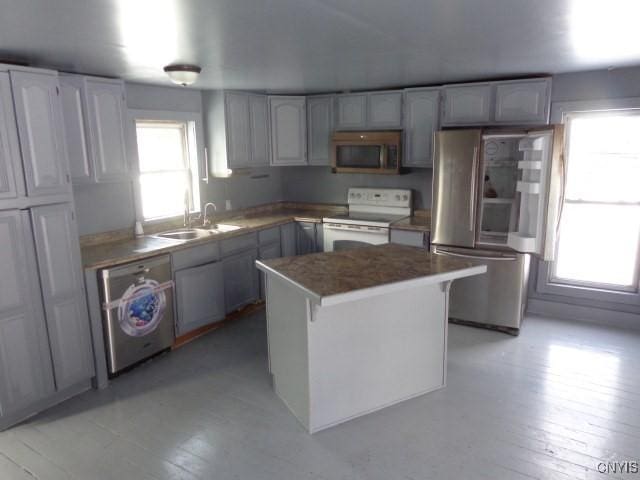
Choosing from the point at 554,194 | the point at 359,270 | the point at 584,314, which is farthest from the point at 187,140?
the point at 584,314

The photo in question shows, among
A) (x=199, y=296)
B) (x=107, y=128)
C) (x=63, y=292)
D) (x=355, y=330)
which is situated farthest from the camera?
(x=199, y=296)

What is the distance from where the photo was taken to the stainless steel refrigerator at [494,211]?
3787mm

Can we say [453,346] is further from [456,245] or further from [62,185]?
[62,185]

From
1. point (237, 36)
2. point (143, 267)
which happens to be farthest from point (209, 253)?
point (237, 36)

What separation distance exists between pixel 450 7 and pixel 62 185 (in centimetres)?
256

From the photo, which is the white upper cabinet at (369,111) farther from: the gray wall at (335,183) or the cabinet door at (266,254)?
the cabinet door at (266,254)

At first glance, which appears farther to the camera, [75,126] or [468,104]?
[468,104]

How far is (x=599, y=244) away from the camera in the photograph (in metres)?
4.32

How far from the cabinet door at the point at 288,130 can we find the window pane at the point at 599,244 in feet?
9.49

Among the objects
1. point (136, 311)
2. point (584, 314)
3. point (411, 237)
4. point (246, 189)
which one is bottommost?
point (584, 314)

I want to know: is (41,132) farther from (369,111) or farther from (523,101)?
(523,101)

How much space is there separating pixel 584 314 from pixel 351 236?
2.40 m

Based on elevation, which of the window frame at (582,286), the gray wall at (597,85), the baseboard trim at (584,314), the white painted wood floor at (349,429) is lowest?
the white painted wood floor at (349,429)

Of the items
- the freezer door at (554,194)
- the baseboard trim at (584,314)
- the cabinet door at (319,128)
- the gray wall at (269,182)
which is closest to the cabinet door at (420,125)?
the gray wall at (269,182)
